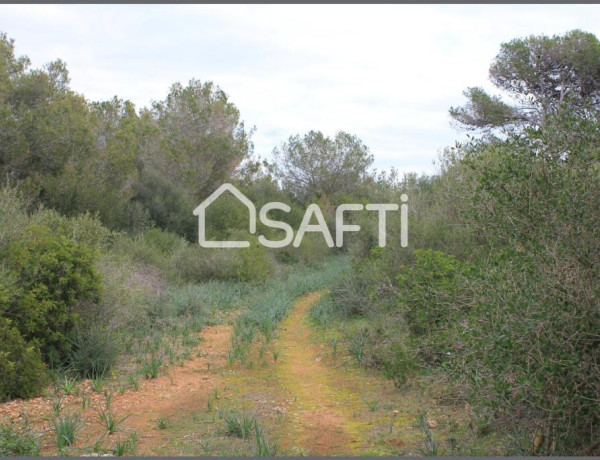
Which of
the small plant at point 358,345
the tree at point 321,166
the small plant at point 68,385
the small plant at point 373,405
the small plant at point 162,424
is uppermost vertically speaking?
the tree at point 321,166

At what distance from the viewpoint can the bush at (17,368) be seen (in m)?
6.62

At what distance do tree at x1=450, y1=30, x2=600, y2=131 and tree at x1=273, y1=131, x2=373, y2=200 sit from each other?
15.4m

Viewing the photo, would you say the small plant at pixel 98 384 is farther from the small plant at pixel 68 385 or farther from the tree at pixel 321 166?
the tree at pixel 321 166

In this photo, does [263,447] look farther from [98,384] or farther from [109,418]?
[98,384]

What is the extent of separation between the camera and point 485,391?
4.52 m

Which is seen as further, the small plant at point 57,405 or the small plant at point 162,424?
the small plant at point 57,405

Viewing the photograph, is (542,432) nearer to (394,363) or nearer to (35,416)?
(394,363)

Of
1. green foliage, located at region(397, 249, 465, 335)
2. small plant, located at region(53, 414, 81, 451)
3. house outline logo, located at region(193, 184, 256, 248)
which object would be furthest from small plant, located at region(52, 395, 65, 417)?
house outline logo, located at region(193, 184, 256, 248)

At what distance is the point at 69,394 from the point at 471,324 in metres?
4.82

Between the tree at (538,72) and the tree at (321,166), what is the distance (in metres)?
15.4

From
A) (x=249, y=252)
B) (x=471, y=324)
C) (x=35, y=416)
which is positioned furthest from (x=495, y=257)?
(x=249, y=252)

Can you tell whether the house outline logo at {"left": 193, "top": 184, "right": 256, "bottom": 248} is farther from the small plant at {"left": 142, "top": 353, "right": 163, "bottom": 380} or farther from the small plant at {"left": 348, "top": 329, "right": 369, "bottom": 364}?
the small plant at {"left": 142, "top": 353, "right": 163, "bottom": 380}

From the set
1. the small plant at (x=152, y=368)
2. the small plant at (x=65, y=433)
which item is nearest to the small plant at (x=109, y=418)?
the small plant at (x=65, y=433)

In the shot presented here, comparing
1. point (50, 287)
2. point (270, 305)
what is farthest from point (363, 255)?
point (50, 287)
